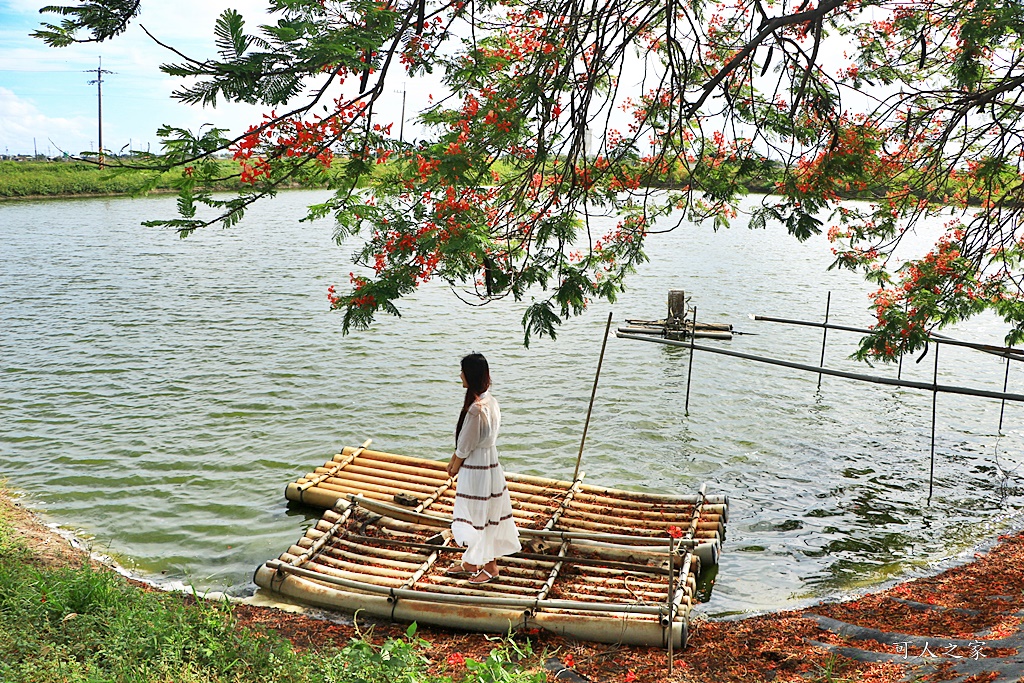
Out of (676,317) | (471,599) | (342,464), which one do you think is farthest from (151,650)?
(676,317)

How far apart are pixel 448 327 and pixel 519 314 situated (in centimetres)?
222

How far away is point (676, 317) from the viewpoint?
16.2 meters

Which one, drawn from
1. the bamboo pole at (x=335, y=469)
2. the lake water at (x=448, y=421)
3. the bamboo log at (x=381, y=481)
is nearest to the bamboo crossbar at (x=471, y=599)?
the lake water at (x=448, y=421)

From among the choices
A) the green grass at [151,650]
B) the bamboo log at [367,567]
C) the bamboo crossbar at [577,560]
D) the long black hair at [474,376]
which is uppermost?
the long black hair at [474,376]

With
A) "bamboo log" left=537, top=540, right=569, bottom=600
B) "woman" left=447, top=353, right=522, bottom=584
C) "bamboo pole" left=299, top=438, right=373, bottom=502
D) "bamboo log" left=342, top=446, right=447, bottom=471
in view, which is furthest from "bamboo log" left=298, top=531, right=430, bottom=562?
"bamboo log" left=342, top=446, right=447, bottom=471

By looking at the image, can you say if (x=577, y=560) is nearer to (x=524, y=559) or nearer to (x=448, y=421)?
(x=524, y=559)

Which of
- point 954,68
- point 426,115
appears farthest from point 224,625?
point 954,68

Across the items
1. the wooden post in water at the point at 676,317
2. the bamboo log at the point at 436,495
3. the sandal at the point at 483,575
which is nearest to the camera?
the sandal at the point at 483,575

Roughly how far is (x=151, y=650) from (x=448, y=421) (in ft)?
24.0

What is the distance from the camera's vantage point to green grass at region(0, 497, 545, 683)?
162 inches

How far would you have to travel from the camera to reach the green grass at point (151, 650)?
4109 mm

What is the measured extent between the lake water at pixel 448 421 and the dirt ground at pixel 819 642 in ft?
2.52

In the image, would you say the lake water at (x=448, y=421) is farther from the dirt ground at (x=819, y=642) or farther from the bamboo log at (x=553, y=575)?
the bamboo log at (x=553, y=575)

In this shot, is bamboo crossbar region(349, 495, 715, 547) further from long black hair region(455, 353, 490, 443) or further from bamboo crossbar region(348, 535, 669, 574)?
long black hair region(455, 353, 490, 443)
